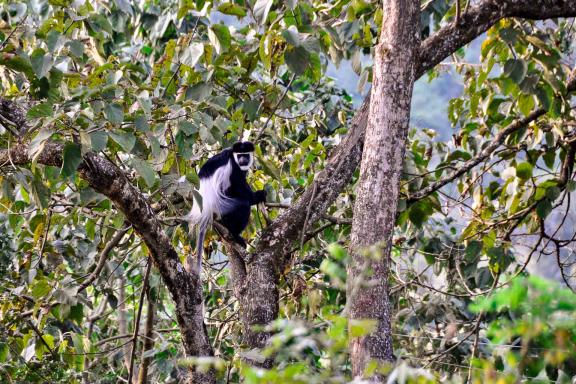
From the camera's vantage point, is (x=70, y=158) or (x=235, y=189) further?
(x=235, y=189)

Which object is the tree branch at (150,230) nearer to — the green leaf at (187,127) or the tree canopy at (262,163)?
the tree canopy at (262,163)

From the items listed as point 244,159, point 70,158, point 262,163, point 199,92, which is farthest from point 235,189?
point 70,158

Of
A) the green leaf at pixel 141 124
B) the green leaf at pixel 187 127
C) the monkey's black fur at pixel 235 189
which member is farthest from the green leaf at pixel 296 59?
the monkey's black fur at pixel 235 189

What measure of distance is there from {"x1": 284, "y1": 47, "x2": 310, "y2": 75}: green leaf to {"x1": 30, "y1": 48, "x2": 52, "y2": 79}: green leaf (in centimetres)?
73

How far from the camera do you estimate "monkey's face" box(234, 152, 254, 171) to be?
4.30 meters

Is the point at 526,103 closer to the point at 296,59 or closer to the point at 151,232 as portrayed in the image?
the point at 296,59

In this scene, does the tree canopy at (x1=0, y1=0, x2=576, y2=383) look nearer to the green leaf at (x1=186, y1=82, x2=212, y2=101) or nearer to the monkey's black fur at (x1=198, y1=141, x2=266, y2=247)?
the green leaf at (x1=186, y1=82, x2=212, y2=101)

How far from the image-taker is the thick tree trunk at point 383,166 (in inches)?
76.8

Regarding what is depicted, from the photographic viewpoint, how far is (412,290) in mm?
4746

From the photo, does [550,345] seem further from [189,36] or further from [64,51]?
[189,36]

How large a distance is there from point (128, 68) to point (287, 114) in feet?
6.05

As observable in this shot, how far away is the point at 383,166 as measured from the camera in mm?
2115

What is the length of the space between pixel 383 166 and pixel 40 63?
1070 mm

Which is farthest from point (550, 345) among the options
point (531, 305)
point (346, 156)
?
point (346, 156)
